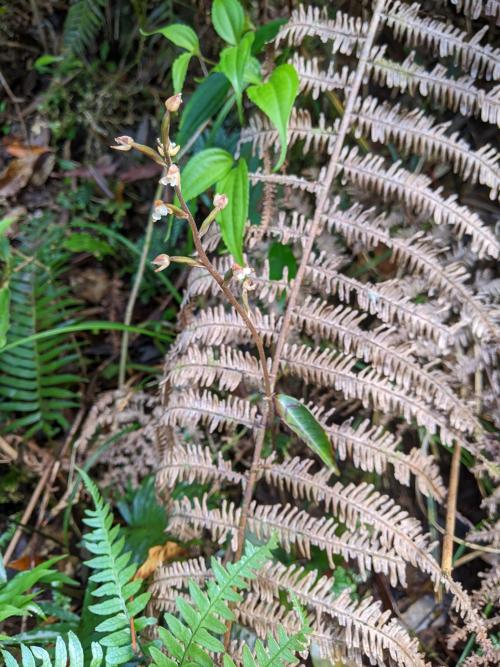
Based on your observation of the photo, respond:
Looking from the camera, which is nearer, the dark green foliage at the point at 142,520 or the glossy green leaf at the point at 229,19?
the glossy green leaf at the point at 229,19

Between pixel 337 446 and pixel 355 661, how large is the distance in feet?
1.52

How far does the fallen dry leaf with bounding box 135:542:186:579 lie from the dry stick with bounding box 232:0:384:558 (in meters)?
0.30

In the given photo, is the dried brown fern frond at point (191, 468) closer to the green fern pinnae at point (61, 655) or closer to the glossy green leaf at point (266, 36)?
the green fern pinnae at point (61, 655)

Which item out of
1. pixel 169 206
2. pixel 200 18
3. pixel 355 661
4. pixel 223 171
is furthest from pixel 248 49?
pixel 355 661

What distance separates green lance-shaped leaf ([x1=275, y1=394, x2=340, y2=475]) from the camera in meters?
1.37

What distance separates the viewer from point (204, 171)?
155 cm

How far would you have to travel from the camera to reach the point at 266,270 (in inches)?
63.4

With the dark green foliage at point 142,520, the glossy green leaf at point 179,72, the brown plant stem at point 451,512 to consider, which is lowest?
the dark green foliage at point 142,520

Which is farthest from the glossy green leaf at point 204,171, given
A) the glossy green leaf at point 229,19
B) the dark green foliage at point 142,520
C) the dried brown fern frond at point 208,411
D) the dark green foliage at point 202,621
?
the dark green foliage at point 142,520

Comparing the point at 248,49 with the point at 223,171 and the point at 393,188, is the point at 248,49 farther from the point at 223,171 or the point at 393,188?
the point at 393,188

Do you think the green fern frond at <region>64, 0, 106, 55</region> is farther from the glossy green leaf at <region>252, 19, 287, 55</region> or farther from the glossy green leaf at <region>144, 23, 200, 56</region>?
the glossy green leaf at <region>252, 19, 287, 55</region>

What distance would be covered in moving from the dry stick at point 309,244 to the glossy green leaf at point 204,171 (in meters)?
0.27

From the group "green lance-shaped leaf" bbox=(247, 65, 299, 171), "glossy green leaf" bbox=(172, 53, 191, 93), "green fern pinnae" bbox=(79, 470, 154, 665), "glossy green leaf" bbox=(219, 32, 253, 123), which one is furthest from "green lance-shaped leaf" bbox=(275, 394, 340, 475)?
"glossy green leaf" bbox=(172, 53, 191, 93)

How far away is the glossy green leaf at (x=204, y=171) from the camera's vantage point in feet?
5.05
